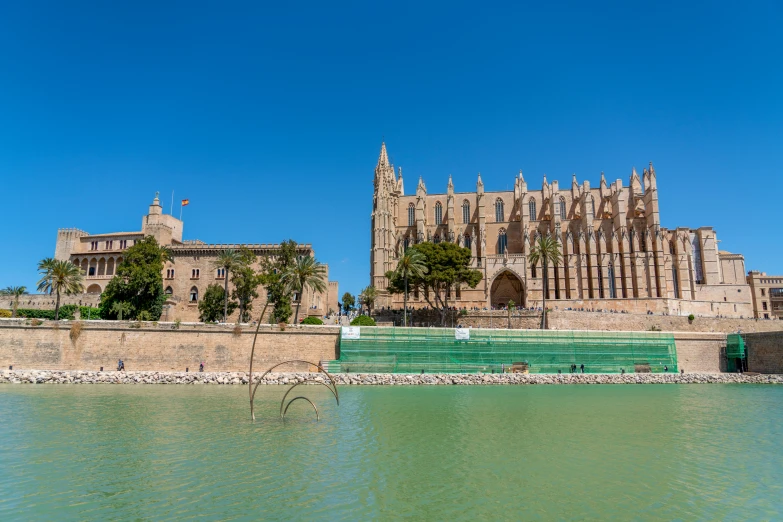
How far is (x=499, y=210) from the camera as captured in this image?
69.2 meters

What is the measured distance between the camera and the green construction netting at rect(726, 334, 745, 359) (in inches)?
1629

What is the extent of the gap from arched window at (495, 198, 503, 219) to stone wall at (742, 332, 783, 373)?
1275 inches

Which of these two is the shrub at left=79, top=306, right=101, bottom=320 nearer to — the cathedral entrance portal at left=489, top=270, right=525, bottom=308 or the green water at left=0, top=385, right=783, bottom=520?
the green water at left=0, top=385, right=783, bottom=520

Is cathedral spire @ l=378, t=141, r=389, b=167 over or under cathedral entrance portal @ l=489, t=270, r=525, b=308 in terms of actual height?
over

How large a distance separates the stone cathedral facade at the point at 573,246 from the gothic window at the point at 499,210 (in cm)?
13

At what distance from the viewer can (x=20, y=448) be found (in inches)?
545

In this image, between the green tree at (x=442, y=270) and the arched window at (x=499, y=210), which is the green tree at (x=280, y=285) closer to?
the green tree at (x=442, y=270)

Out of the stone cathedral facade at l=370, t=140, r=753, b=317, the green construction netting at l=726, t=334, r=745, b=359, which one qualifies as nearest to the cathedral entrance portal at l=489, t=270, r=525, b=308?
the stone cathedral facade at l=370, t=140, r=753, b=317

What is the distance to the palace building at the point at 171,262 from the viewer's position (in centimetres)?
5234

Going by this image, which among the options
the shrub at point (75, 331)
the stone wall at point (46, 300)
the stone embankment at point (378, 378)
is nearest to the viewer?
the stone embankment at point (378, 378)

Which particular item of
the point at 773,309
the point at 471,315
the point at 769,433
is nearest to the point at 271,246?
the point at 471,315

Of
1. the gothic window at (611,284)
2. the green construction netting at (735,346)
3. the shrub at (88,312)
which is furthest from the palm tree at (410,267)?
the shrub at (88,312)

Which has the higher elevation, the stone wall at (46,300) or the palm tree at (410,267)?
the palm tree at (410,267)

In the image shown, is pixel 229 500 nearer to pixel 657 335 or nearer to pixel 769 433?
pixel 769 433
